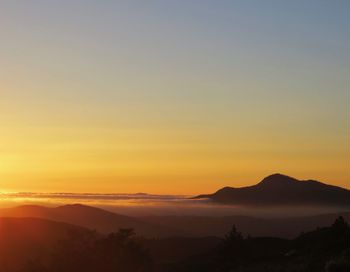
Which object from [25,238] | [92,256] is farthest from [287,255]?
[25,238]

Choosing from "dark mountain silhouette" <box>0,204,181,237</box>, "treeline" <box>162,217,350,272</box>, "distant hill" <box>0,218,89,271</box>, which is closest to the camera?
"treeline" <box>162,217,350,272</box>

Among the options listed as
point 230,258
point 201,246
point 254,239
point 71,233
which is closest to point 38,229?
point 201,246

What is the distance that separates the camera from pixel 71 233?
46281 mm

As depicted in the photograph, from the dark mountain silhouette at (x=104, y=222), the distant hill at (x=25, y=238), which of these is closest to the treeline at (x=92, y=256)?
the distant hill at (x=25, y=238)

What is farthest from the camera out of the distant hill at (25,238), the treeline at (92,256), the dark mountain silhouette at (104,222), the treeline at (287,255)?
the dark mountain silhouette at (104,222)

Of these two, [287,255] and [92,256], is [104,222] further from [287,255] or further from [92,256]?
[92,256]

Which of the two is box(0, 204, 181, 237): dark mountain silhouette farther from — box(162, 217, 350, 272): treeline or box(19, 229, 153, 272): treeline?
box(19, 229, 153, 272): treeline

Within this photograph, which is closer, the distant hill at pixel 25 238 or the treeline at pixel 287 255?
the treeline at pixel 287 255

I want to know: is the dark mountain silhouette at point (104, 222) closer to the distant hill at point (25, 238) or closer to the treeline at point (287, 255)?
the distant hill at point (25, 238)

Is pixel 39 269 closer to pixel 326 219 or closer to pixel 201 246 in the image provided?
pixel 201 246

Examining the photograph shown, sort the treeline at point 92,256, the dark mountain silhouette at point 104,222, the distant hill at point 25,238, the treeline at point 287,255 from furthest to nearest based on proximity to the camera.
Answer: the dark mountain silhouette at point 104,222, the distant hill at point 25,238, the treeline at point 92,256, the treeline at point 287,255

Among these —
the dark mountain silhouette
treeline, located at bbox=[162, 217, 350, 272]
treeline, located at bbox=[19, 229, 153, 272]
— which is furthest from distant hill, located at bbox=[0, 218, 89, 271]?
the dark mountain silhouette

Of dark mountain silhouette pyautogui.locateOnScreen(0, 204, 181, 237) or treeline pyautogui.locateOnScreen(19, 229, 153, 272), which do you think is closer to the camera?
treeline pyautogui.locateOnScreen(19, 229, 153, 272)

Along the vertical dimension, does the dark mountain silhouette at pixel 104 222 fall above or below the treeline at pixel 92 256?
above
